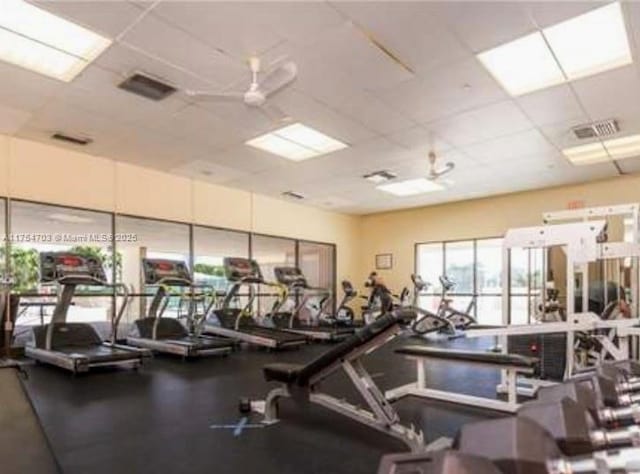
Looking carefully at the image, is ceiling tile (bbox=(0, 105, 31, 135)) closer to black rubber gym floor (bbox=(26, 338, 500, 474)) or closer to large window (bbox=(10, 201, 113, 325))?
large window (bbox=(10, 201, 113, 325))

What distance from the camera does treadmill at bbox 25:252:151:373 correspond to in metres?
5.25

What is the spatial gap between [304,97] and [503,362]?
324cm

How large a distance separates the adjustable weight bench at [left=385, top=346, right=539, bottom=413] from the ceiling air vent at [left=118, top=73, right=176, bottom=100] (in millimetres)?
3619

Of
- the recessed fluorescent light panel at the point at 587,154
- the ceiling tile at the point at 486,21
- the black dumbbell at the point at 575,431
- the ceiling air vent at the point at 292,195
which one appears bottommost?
the black dumbbell at the point at 575,431

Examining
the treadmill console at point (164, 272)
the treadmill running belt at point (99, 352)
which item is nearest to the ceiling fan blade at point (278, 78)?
the treadmill running belt at point (99, 352)

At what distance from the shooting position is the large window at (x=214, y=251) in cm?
893

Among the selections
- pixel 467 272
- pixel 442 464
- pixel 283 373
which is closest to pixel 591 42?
pixel 283 373

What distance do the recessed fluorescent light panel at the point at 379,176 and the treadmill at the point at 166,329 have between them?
3.60 metres

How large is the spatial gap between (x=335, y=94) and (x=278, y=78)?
44.0 inches

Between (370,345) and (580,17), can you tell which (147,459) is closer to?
(370,345)

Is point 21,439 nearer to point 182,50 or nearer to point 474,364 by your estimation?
point 182,50

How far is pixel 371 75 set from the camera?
439 centimetres

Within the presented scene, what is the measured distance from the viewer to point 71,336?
5992 millimetres

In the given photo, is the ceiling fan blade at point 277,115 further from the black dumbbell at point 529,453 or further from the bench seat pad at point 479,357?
the black dumbbell at point 529,453
